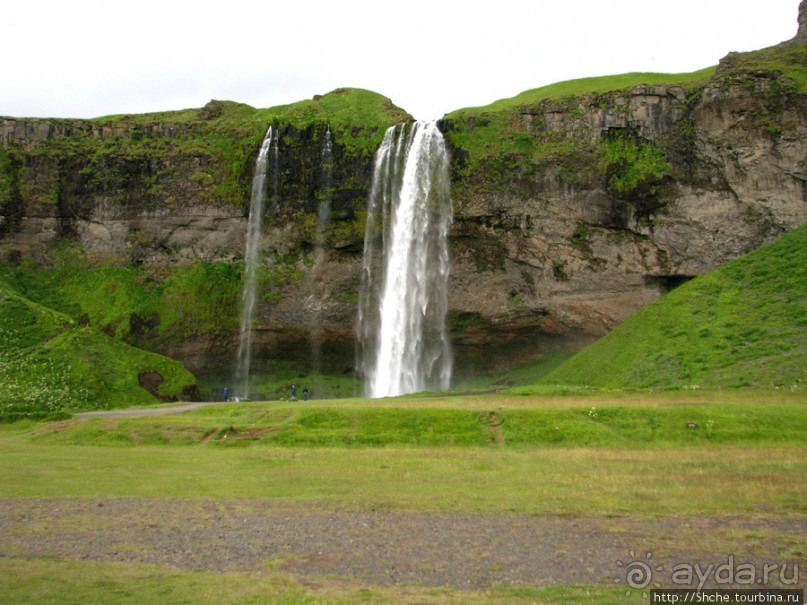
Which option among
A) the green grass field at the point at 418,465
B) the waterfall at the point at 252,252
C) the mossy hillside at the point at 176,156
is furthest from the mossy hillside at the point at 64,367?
the mossy hillside at the point at 176,156

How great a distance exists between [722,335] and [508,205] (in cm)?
2050

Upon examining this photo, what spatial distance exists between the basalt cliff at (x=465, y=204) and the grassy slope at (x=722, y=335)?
6692mm

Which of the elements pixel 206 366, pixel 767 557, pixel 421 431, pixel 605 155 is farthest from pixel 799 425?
pixel 206 366

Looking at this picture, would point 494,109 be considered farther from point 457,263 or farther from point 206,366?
point 206,366

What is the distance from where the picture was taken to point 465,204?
54.1m

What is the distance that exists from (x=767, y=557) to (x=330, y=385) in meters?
48.6

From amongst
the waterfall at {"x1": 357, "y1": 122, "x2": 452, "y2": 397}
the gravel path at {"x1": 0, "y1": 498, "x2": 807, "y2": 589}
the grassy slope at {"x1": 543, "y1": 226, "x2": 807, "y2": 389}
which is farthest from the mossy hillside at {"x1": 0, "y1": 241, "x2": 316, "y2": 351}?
the gravel path at {"x1": 0, "y1": 498, "x2": 807, "y2": 589}

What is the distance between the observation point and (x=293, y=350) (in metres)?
59.2

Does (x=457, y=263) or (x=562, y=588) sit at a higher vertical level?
(x=457, y=263)

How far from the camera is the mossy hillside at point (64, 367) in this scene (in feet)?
131

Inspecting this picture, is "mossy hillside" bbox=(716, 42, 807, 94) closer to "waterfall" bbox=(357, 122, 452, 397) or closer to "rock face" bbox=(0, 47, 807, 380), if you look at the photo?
"rock face" bbox=(0, 47, 807, 380)

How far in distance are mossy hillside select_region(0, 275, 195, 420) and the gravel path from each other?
24.2 meters

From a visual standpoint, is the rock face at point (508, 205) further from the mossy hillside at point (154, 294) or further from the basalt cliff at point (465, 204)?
the mossy hillside at point (154, 294)

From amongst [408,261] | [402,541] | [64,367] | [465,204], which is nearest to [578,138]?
[465,204]
